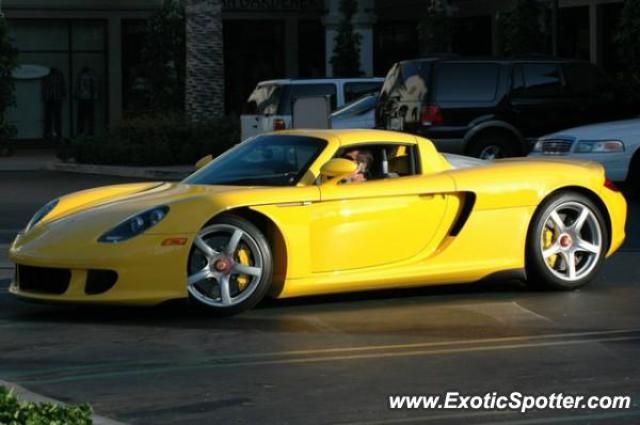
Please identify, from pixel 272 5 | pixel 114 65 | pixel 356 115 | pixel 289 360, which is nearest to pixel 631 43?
pixel 356 115

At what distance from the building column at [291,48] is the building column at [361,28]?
331 centimetres

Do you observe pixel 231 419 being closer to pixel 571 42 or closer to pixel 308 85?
pixel 308 85

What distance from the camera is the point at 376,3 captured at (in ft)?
131

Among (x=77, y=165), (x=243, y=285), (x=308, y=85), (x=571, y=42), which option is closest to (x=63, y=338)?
(x=243, y=285)

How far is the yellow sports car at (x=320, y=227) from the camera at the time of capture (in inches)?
373

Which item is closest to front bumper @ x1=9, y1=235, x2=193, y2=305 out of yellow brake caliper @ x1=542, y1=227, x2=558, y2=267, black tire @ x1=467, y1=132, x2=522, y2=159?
yellow brake caliper @ x1=542, y1=227, x2=558, y2=267

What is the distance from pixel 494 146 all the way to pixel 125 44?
62.2 feet

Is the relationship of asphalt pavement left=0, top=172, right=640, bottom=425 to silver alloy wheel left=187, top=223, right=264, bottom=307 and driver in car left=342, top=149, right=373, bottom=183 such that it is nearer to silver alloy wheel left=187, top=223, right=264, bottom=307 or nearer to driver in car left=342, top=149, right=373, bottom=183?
silver alloy wheel left=187, top=223, right=264, bottom=307

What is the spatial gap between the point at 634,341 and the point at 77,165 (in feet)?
62.8

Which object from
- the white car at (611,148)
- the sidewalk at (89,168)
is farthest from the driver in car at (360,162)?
the sidewalk at (89,168)

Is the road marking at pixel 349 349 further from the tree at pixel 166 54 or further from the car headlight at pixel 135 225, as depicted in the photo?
the tree at pixel 166 54

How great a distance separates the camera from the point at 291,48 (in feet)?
129

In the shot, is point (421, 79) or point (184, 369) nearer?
point (184, 369)

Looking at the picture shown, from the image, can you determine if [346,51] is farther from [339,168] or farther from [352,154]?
[339,168]
